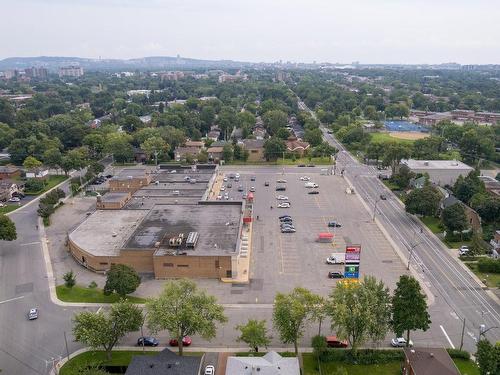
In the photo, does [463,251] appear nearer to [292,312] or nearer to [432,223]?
[432,223]

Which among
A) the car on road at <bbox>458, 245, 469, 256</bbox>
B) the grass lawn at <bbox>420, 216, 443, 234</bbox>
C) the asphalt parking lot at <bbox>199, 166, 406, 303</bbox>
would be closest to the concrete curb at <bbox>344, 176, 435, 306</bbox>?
the asphalt parking lot at <bbox>199, 166, 406, 303</bbox>

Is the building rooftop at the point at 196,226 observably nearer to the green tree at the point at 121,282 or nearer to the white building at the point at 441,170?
the green tree at the point at 121,282

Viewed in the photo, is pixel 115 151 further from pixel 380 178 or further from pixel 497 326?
pixel 497 326

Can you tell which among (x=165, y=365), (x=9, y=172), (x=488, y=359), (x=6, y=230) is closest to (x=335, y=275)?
(x=488, y=359)

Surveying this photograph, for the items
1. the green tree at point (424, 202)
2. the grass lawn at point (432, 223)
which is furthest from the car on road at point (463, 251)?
the green tree at point (424, 202)

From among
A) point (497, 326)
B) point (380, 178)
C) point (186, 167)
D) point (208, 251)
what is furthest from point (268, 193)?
point (497, 326)

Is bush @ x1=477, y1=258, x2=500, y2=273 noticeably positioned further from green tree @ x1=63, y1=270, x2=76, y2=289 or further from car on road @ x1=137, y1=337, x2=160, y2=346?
green tree @ x1=63, y1=270, x2=76, y2=289

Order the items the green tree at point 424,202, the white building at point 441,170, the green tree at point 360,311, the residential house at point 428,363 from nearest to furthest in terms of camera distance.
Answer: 1. the residential house at point 428,363
2. the green tree at point 360,311
3. the green tree at point 424,202
4. the white building at point 441,170
